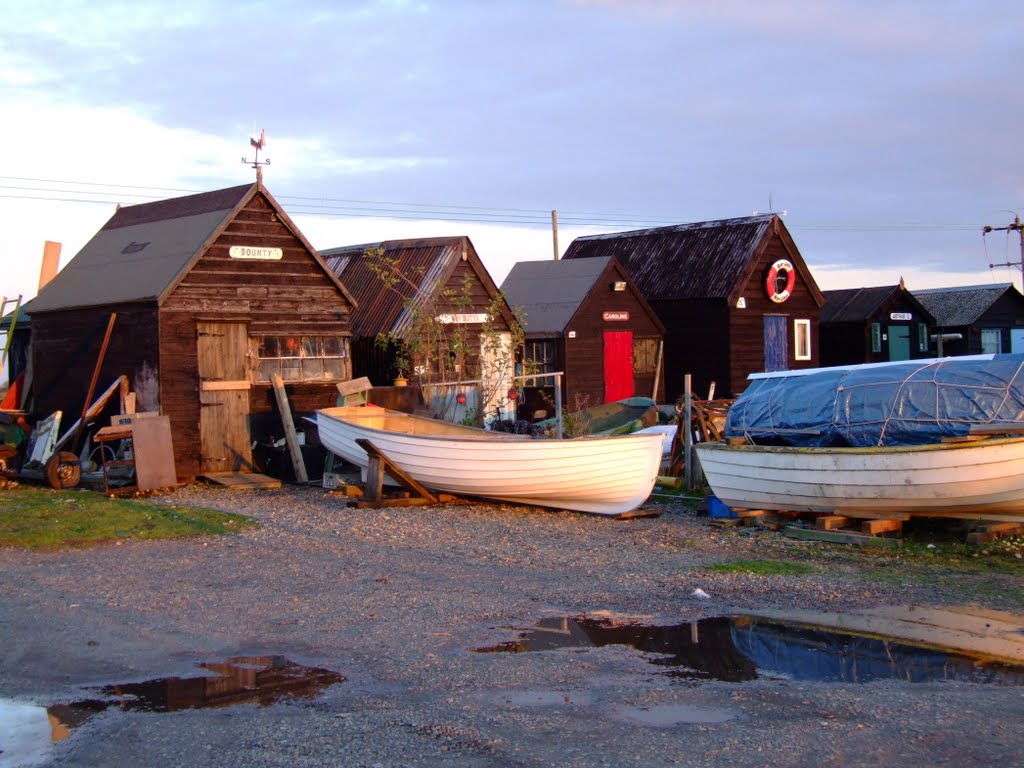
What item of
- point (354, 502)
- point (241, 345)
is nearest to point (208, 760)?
point (354, 502)

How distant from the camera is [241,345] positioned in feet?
65.6

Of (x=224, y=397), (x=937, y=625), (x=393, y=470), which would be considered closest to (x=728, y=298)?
(x=224, y=397)

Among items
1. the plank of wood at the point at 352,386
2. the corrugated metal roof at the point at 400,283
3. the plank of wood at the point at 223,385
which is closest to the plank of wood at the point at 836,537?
the plank of wood at the point at 352,386

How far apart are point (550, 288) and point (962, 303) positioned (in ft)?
87.9

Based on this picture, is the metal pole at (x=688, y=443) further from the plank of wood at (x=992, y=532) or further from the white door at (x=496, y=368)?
the white door at (x=496, y=368)

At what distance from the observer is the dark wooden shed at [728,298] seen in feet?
108

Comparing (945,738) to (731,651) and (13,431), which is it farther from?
(13,431)

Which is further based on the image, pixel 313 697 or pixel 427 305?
pixel 427 305

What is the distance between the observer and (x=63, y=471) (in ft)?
61.4

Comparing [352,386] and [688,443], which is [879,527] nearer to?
[688,443]

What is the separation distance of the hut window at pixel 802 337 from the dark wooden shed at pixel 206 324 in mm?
18416

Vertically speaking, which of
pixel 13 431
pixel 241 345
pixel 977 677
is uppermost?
pixel 241 345

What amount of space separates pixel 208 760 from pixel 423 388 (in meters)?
17.3

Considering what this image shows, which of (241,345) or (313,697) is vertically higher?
(241,345)
